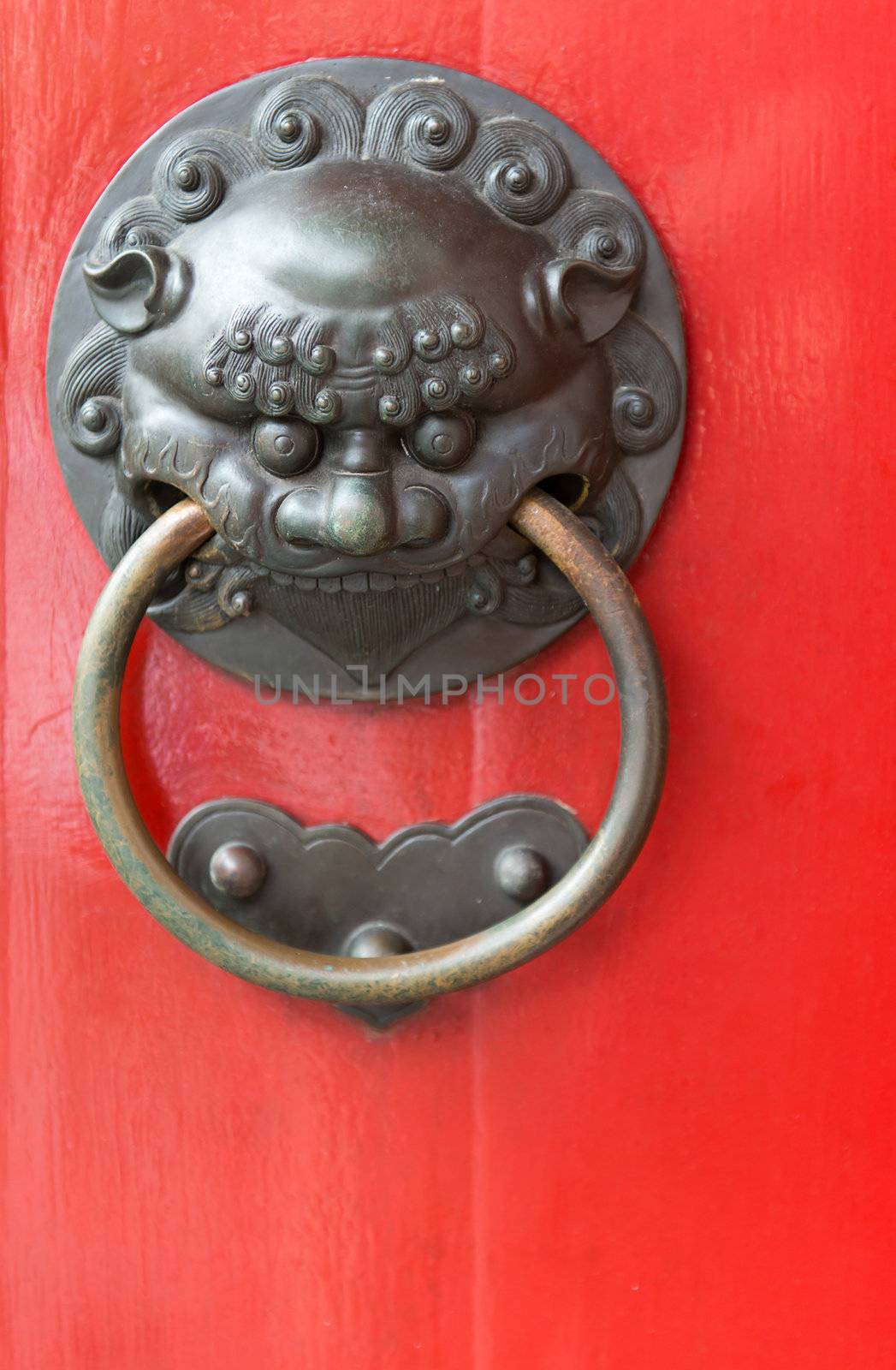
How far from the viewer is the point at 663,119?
1.42ft

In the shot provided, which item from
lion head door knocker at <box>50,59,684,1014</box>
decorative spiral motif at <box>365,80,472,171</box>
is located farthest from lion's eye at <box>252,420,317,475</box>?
decorative spiral motif at <box>365,80,472,171</box>

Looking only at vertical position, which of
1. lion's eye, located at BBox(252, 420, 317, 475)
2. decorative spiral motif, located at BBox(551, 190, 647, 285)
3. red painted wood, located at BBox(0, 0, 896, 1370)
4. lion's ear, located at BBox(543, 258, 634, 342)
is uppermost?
decorative spiral motif, located at BBox(551, 190, 647, 285)

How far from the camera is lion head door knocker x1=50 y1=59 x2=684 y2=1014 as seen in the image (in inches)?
14.9

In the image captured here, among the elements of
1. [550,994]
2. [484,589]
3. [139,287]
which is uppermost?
[139,287]

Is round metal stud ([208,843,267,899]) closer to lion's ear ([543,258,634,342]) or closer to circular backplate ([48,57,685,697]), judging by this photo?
circular backplate ([48,57,685,697])

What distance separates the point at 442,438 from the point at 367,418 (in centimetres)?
3

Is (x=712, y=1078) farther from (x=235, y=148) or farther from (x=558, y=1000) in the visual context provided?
(x=235, y=148)

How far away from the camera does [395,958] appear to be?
41 cm

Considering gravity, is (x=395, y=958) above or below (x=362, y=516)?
below

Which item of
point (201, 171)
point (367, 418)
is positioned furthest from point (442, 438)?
point (201, 171)

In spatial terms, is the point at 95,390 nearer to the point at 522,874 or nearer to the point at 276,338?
the point at 276,338

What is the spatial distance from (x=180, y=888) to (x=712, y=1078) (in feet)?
0.75

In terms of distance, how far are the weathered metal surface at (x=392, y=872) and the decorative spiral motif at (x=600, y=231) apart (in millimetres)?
201

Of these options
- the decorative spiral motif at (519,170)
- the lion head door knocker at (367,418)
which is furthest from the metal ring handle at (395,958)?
the decorative spiral motif at (519,170)
